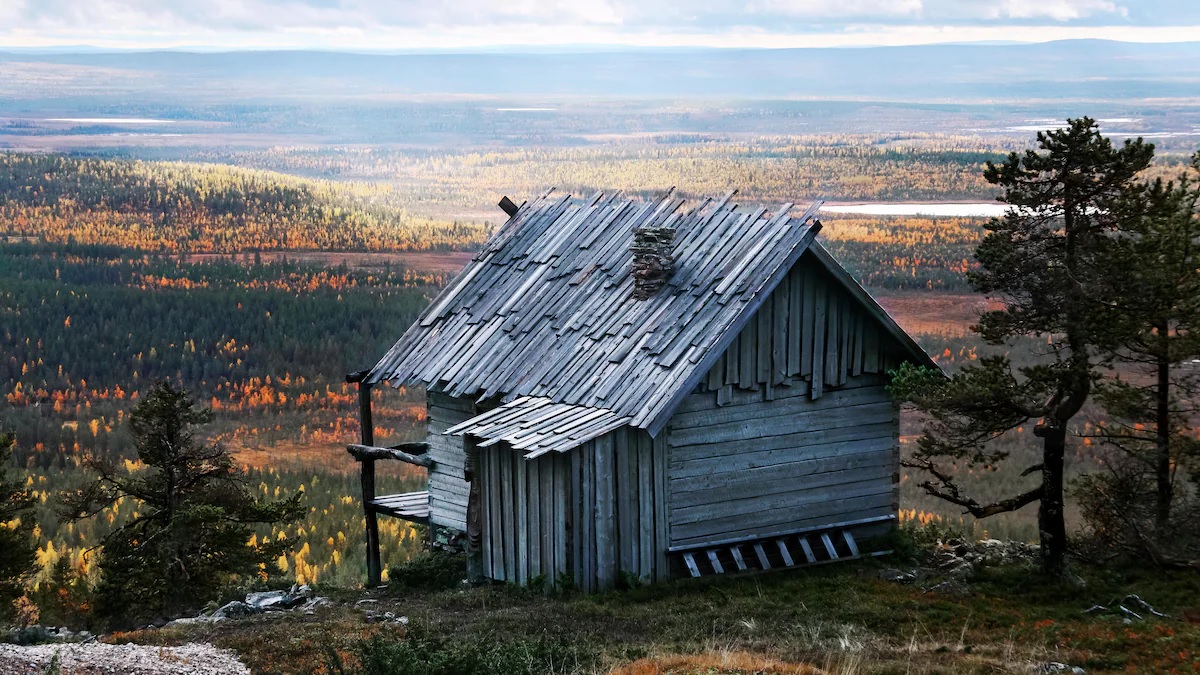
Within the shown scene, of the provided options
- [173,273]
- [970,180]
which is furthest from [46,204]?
[970,180]

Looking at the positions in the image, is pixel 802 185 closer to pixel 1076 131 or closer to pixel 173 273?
pixel 173 273

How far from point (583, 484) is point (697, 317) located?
2777 mm

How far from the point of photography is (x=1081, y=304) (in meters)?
18.7

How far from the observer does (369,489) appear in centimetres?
2483

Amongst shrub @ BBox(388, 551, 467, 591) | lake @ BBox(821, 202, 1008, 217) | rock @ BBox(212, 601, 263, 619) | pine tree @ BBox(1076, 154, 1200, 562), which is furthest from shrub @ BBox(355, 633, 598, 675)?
lake @ BBox(821, 202, 1008, 217)

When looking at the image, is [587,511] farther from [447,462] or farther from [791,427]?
[447,462]

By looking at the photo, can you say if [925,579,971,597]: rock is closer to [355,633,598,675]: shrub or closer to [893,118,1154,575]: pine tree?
[893,118,1154,575]: pine tree

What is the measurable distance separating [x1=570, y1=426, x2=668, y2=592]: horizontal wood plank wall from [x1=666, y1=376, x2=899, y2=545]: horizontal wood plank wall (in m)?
0.31

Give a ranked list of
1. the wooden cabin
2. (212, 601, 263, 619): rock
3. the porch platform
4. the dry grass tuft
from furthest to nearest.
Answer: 1. the porch platform
2. the wooden cabin
3. (212, 601, 263, 619): rock
4. the dry grass tuft

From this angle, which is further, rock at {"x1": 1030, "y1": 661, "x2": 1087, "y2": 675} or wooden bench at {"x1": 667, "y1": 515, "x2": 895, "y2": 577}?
wooden bench at {"x1": 667, "y1": 515, "x2": 895, "y2": 577}

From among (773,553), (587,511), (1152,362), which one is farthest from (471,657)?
(1152,362)

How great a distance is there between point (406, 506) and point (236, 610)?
5.43m

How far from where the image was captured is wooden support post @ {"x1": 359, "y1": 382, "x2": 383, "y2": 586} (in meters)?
24.6

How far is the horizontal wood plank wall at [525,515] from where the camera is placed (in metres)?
19.3
